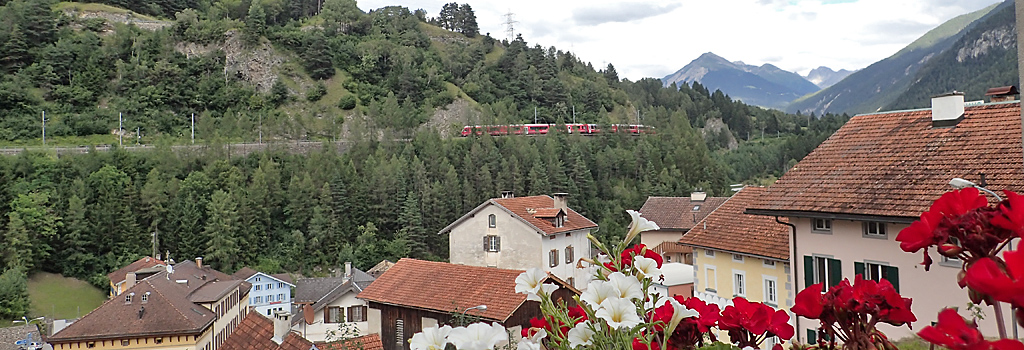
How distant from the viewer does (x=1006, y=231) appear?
1.23 m

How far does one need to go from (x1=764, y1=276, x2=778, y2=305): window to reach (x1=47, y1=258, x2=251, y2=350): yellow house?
21948 mm

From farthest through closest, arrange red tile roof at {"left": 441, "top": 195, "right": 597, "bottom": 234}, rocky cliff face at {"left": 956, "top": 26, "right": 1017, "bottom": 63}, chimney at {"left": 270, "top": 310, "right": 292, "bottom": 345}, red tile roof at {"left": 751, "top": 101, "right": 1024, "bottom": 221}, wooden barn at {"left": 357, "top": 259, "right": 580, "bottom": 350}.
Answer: rocky cliff face at {"left": 956, "top": 26, "right": 1017, "bottom": 63}, red tile roof at {"left": 441, "top": 195, "right": 597, "bottom": 234}, wooden barn at {"left": 357, "top": 259, "right": 580, "bottom": 350}, chimney at {"left": 270, "top": 310, "right": 292, "bottom": 345}, red tile roof at {"left": 751, "top": 101, "right": 1024, "bottom": 221}

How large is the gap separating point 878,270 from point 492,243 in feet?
70.6

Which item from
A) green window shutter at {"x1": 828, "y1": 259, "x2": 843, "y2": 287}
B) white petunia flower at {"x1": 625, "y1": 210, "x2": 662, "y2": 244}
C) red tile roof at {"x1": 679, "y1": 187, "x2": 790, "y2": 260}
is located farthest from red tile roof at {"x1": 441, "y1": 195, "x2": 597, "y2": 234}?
white petunia flower at {"x1": 625, "y1": 210, "x2": 662, "y2": 244}

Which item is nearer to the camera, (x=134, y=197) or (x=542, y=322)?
(x=542, y=322)

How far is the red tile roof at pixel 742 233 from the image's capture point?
1370 centimetres

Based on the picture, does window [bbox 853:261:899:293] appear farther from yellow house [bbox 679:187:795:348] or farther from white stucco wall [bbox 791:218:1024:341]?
yellow house [bbox 679:187:795:348]

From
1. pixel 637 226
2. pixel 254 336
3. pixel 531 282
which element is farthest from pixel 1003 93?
pixel 254 336

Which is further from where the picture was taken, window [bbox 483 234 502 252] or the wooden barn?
window [bbox 483 234 502 252]

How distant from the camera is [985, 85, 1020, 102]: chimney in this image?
11.8 metres

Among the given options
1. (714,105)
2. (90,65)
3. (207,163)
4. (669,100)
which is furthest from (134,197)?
(714,105)

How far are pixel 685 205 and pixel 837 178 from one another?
25503 mm

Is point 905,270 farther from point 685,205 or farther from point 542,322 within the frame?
point 685,205

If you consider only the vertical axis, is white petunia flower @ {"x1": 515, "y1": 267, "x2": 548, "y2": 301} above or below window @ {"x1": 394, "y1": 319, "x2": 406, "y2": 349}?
above
